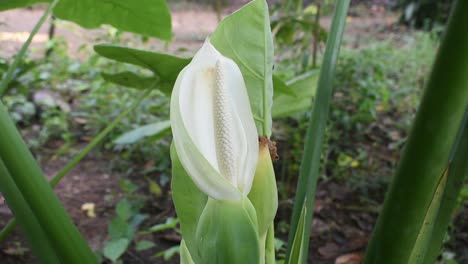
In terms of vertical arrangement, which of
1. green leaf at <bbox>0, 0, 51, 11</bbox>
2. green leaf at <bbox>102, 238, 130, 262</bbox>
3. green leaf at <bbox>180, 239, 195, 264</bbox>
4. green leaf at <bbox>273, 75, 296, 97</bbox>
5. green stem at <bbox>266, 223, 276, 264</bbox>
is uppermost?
green leaf at <bbox>0, 0, 51, 11</bbox>

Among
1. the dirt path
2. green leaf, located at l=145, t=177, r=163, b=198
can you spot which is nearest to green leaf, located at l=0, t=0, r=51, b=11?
green leaf, located at l=145, t=177, r=163, b=198

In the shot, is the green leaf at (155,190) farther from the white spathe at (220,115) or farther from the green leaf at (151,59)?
the white spathe at (220,115)

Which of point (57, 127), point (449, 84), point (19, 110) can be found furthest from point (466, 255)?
point (19, 110)

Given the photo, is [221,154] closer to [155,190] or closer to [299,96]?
[299,96]

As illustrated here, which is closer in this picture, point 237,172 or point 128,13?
point 237,172

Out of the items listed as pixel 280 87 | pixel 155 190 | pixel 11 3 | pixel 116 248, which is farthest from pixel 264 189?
pixel 155 190

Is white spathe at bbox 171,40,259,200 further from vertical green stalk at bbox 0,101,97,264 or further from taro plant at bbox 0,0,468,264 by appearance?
vertical green stalk at bbox 0,101,97,264
